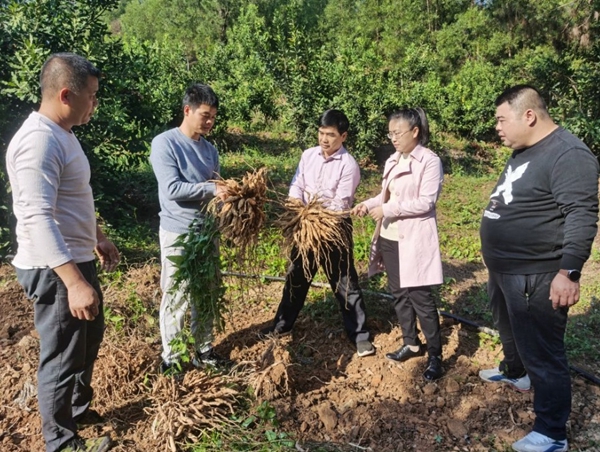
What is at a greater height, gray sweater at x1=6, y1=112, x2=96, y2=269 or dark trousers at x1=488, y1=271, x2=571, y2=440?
gray sweater at x1=6, y1=112, x2=96, y2=269

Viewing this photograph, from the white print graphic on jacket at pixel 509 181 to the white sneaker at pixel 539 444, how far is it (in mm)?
1211

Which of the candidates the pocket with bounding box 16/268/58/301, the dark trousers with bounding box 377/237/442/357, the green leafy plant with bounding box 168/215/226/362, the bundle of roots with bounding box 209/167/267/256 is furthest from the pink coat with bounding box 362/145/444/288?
the pocket with bounding box 16/268/58/301

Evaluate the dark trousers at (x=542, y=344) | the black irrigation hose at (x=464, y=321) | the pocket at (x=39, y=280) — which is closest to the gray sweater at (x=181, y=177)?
the black irrigation hose at (x=464, y=321)

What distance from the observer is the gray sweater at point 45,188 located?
1.93 m

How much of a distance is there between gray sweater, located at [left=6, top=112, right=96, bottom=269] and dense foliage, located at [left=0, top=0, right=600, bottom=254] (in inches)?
109

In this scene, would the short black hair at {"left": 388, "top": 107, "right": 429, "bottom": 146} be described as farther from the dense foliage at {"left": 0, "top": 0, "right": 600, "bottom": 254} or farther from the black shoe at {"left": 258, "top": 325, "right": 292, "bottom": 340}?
the dense foliage at {"left": 0, "top": 0, "right": 600, "bottom": 254}

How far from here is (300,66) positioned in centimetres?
1098

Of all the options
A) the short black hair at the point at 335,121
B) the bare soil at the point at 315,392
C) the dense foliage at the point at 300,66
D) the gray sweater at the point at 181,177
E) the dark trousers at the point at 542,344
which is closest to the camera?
the dark trousers at the point at 542,344

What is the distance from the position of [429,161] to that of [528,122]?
2.25ft

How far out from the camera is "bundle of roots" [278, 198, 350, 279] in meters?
2.86

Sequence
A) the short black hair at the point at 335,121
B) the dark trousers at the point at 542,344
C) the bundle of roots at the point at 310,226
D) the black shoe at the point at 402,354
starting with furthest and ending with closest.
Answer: the black shoe at the point at 402,354, the short black hair at the point at 335,121, the bundle of roots at the point at 310,226, the dark trousers at the point at 542,344

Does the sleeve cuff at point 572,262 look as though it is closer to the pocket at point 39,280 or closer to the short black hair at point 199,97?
the short black hair at point 199,97

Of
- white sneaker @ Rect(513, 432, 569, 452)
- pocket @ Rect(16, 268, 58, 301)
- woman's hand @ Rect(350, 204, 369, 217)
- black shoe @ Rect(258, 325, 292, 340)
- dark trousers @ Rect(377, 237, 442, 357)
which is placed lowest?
white sneaker @ Rect(513, 432, 569, 452)

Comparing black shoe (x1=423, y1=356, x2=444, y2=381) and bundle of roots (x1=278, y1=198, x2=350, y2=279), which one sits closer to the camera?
bundle of roots (x1=278, y1=198, x2=350, y2=279)
